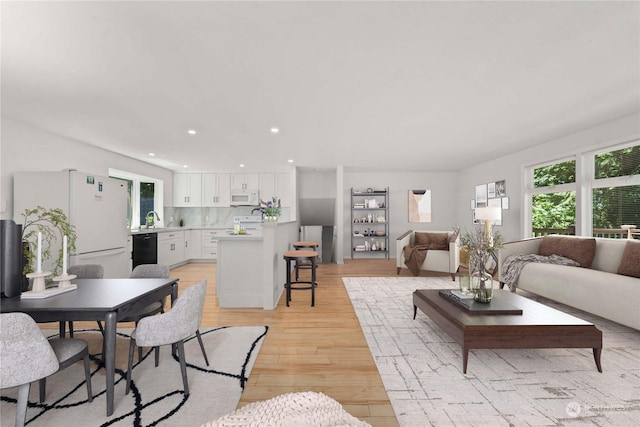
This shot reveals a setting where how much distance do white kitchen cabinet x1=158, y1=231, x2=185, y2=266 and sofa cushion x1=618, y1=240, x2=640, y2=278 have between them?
708cm

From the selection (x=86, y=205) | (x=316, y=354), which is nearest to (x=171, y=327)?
(x=316, y=354)

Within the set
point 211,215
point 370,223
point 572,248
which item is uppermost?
point 211,215

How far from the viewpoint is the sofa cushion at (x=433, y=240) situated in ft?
17.3

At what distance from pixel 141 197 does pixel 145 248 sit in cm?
174

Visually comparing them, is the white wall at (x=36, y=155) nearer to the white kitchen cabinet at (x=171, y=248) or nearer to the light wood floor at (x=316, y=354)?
the white kitchen cabinet at (x=171, y=248)

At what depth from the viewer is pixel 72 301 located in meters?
1.67

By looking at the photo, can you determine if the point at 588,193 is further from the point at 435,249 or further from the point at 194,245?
the point at 194,245

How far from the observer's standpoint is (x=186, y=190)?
23.4 feet

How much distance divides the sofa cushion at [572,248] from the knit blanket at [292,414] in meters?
4.20

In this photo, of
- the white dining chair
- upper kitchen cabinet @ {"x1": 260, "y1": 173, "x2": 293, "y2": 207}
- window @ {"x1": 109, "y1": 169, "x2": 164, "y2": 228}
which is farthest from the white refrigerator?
upper kitchen cabinet @ {"x1": 260, "y1": 173, "x2": 293, "y2": 207}

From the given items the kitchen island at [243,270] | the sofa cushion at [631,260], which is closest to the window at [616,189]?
the sofa cushion at [631,260]

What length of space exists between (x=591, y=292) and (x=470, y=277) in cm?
142

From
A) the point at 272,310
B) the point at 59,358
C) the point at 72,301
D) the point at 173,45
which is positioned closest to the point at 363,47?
the point at 173,45

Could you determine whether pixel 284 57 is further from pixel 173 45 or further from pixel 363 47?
pixel 173 45
